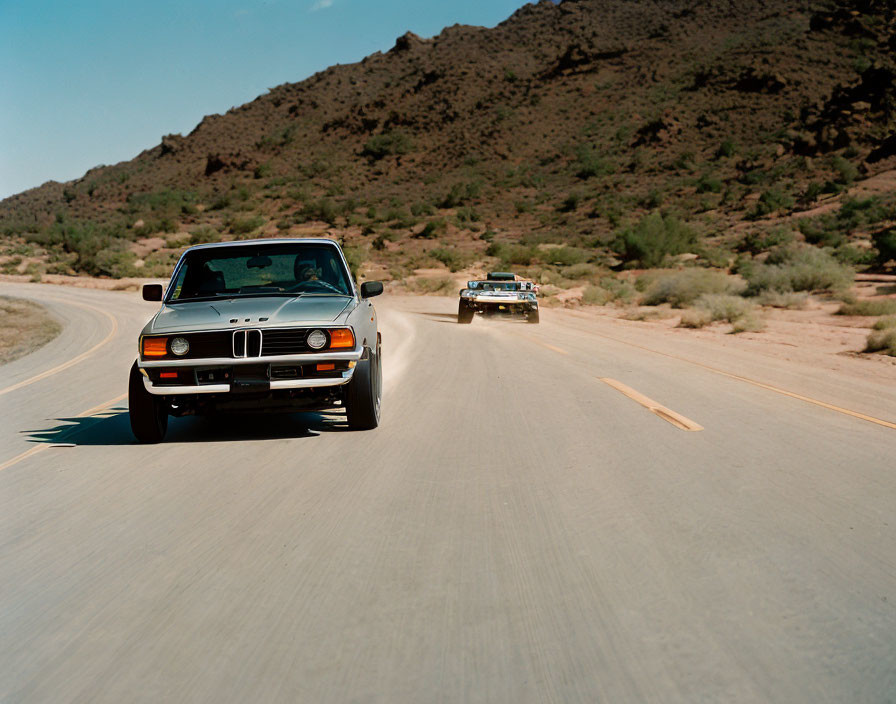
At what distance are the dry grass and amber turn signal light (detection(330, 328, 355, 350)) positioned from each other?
39.5 feet

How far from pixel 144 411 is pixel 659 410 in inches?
211

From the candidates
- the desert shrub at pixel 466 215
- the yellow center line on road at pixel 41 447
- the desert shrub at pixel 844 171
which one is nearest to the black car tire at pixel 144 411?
the yellow center line on road at pixel 41 447

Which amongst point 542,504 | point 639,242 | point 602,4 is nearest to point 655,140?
point 639,242

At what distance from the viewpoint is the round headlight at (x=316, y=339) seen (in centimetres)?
714

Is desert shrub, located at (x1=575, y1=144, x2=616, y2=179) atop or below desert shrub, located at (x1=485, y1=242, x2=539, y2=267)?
atop

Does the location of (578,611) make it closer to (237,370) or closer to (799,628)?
(799,628)

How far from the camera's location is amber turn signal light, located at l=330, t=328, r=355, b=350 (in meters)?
7.20

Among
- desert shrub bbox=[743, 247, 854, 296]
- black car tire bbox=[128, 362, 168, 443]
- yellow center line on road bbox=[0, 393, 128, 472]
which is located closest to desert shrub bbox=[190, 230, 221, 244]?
desert shrub bbox=[743, 247, 854, 296]

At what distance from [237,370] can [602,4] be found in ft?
418

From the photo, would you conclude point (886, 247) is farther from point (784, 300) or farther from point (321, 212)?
point (321, 212)

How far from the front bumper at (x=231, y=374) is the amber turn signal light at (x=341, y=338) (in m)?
0.17

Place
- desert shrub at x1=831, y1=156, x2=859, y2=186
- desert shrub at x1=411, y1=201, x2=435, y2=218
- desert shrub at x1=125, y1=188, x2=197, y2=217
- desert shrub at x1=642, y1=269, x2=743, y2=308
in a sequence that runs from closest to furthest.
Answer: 1. desert shrub at x1=642, y1=269, x2=743, y2=308
2. desert shrub at x1=831, y1=156, x2=859, y2=186
3. desert shrub at x1=411, y1=201, x2=435, y2=218
4. desert shrub at x1=125, y1=188, x2=197, y2=217

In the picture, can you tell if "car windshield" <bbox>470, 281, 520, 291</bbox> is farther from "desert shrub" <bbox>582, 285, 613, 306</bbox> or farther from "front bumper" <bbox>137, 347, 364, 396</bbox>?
"front bumper" <bbox>137, 347, 364, 396</bbox>

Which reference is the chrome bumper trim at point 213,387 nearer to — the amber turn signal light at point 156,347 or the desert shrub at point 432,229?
the amber turn signal light at point 156,347
